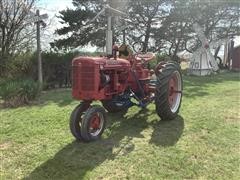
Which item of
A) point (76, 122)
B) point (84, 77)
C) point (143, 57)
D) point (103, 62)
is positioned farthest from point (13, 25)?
point (76, 122)

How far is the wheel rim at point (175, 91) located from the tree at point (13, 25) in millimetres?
8590

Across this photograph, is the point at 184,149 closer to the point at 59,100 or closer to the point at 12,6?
the point at 59,100

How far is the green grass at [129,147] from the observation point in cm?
407

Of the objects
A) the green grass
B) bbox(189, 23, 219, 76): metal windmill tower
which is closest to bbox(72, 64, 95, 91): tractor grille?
the green grass

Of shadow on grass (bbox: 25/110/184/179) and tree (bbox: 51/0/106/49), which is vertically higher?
tree (bbox: 51/0/106/49)

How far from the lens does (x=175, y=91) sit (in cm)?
671

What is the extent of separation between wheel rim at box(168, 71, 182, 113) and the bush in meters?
3.60

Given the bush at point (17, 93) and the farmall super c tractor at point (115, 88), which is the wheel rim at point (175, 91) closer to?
the farmall super c tractor at point (115, 88)

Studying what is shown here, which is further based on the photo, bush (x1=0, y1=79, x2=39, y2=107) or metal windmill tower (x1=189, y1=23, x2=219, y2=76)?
metal windmill tower (x1=189, y1=23, x2=219, y2=76)

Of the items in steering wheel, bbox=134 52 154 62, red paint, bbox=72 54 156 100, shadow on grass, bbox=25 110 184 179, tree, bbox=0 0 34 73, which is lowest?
shadow on grass, bbox=25 110 184 179

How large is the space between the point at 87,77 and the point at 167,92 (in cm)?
156

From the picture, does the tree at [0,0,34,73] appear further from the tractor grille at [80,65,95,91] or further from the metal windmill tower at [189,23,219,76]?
the tractor grille at [80,65,95,91]

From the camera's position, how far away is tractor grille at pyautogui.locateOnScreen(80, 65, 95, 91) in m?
5.09

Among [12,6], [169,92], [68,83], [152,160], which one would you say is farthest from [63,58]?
[152,160]
